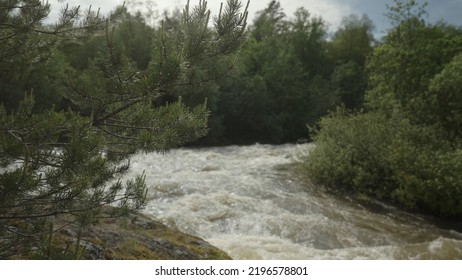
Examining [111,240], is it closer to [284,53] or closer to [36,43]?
[36,43]

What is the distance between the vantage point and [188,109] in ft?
12.8

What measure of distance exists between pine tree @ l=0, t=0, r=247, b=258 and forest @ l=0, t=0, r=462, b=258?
11mm

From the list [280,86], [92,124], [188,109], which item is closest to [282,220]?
[188,109]

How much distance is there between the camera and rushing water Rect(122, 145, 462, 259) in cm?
832

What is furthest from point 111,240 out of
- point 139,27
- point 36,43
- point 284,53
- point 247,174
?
point 284,53

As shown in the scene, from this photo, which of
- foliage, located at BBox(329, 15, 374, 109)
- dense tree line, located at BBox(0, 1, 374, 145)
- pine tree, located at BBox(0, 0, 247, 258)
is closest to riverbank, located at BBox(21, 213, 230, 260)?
pine tree, located at BBox(0, 0, 247, 258)

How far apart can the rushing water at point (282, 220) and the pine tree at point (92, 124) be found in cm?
386

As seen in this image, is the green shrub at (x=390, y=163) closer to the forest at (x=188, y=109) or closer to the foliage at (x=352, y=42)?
the forest at (x=188, y=109)

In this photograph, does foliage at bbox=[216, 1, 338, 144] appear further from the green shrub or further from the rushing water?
the rushing water

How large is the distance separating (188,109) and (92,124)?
2.77 ft

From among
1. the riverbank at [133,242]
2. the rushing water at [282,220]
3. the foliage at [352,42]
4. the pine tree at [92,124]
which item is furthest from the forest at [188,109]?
the foliage at [352,42]

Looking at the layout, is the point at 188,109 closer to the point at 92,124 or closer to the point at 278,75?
the point at 92,124

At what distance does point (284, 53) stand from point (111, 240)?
31617mm

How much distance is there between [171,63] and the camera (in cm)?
326
